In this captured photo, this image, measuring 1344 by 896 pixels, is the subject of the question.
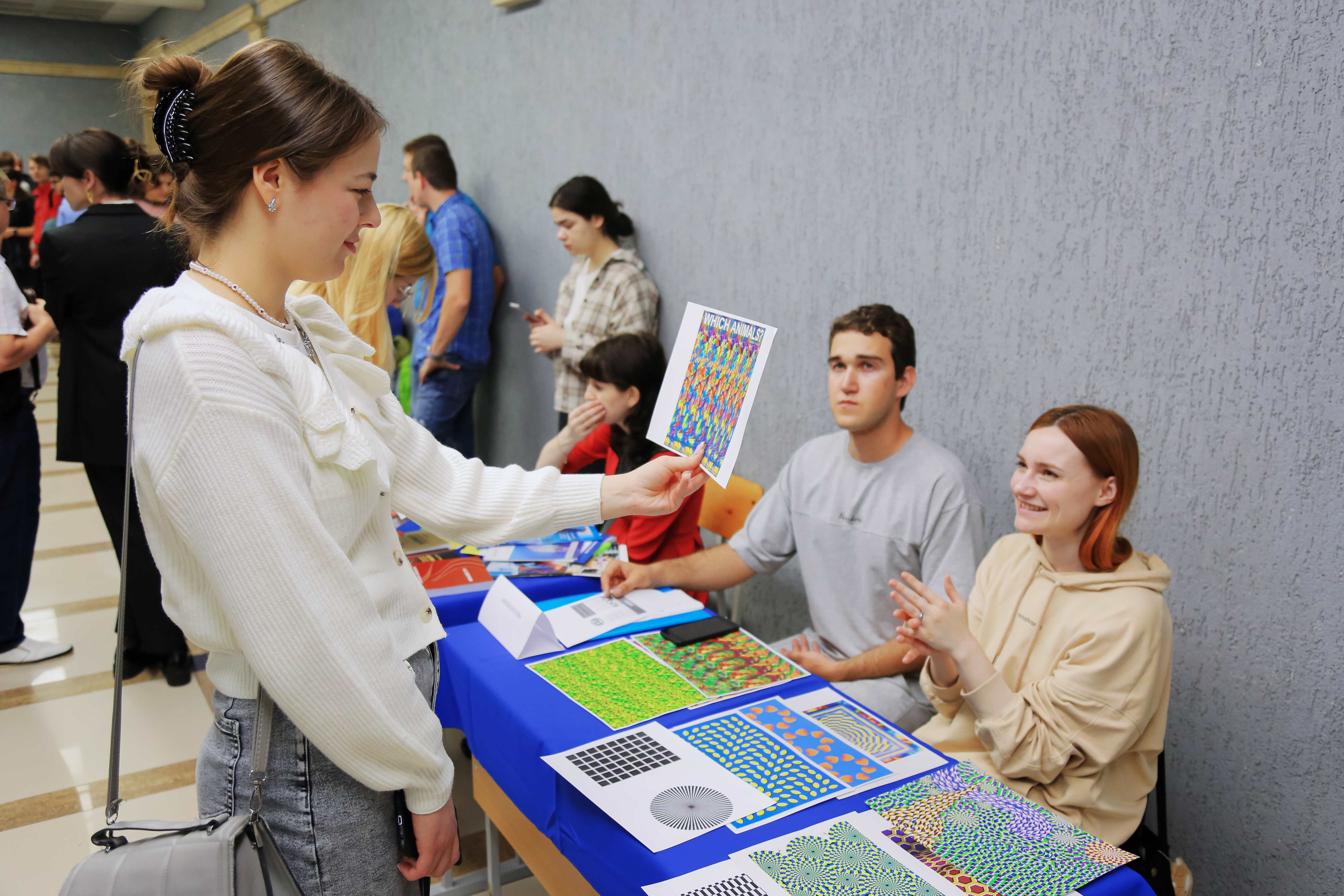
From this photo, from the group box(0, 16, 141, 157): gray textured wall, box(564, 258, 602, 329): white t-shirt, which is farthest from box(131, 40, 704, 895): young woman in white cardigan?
box(0, 16, 141, 157): gray textured wall

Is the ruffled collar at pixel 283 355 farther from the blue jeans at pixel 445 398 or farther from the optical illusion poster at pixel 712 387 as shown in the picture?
the blue jeans at pixel 445 398

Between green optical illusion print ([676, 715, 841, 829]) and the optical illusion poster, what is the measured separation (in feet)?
1.31

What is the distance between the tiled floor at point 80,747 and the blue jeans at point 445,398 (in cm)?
163

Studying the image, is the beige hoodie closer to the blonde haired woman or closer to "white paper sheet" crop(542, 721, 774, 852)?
"white paper sheet" crop(542, 721, 774, 852)

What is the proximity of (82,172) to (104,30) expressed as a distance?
12.4 metres

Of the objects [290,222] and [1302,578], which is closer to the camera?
[290,222]

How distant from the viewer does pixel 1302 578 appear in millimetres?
1712

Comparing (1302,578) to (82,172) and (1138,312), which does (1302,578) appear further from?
(82,172)

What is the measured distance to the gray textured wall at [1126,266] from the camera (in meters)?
1.69

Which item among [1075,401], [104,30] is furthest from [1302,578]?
[104,30]

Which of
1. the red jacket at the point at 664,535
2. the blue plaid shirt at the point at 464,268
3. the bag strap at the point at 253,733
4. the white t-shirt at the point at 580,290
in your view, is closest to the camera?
the bag strap at the point at 253,733

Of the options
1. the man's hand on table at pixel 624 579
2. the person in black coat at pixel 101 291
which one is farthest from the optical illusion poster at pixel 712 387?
the person in black coat at pixel 101 291

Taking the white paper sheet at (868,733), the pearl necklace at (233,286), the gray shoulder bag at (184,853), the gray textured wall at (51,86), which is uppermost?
the gray textured wall at (51,86)

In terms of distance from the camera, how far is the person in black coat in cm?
286
